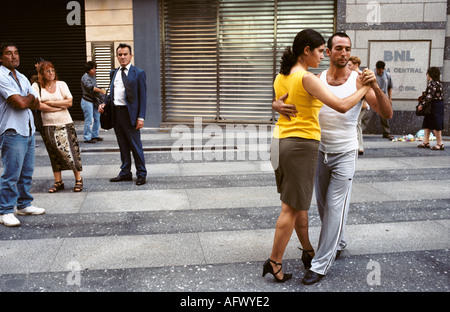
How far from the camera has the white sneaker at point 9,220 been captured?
16.7ft

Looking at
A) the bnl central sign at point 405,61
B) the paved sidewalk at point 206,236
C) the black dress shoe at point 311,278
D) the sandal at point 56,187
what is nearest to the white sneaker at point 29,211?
the paved sidewalk at point 206,236

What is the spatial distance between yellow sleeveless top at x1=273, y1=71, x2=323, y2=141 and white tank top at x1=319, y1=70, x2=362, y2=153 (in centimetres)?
27

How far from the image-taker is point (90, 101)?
1107 cm

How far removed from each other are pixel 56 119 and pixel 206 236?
2878 mm

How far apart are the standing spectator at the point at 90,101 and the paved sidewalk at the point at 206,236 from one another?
296cm

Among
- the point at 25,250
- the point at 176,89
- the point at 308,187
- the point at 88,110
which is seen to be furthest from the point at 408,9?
the point at 25,250

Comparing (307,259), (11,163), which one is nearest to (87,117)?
(11,163)

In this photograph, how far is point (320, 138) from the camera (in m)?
3.66

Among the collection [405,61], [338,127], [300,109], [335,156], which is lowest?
[335,156]

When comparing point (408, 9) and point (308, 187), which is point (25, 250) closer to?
point (308, 187)

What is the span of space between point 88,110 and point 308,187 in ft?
27.7

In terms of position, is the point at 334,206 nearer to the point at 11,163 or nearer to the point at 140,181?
the point at 11,163
